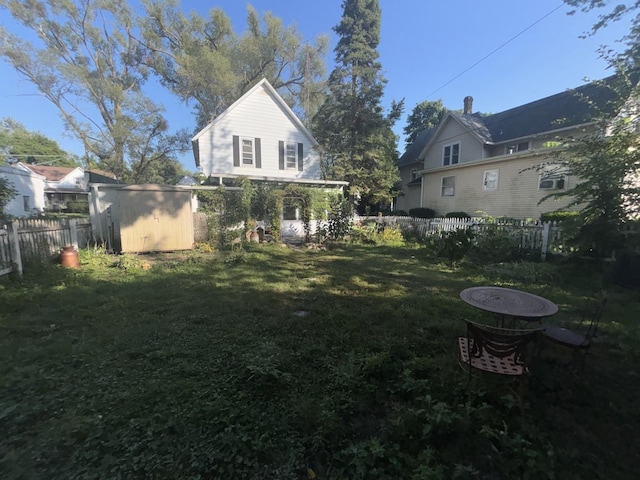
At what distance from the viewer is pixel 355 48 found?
66.5 feet

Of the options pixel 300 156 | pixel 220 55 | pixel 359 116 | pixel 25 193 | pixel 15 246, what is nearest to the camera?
pixel 15 246

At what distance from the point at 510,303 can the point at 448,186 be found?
1486cm

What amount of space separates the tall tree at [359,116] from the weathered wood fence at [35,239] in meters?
13.4

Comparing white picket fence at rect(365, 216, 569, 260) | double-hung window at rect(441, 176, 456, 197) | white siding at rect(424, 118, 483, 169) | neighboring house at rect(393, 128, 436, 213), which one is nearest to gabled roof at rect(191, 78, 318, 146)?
double-hung window at rect(441, 176, 456, 197)

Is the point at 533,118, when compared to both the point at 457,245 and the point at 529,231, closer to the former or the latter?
the point at 529,231

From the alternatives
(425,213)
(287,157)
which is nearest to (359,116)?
(287,157)

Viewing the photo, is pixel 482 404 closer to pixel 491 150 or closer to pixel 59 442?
pixel 59 442

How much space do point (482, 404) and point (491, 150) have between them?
18.7 metres

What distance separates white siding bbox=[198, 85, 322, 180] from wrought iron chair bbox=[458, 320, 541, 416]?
15302 mm

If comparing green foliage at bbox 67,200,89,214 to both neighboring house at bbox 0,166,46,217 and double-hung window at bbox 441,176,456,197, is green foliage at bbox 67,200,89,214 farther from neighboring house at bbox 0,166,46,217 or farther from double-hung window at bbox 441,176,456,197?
double-hung window at bbox 441,176,456,197

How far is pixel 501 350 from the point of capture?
2.30 metres

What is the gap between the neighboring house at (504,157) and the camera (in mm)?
12195

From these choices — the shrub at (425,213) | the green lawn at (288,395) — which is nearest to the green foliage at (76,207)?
the green lawn at (288,395)

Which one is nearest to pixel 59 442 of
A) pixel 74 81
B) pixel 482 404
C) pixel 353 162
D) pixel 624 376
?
pixel 482 404
